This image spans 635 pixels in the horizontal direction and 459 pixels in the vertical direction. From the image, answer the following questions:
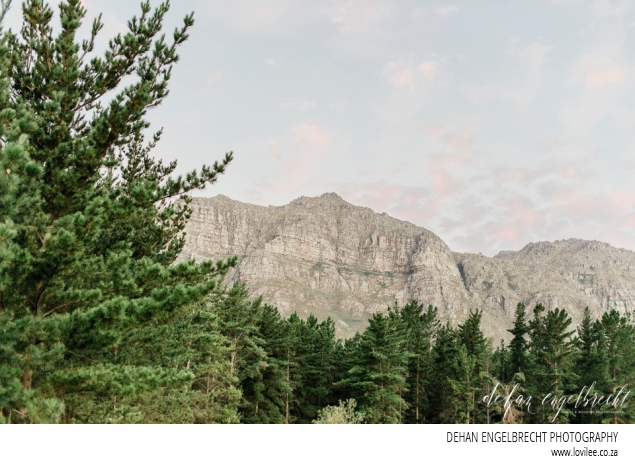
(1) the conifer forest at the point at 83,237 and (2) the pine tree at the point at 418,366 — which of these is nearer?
(1) the conifer forest at the point at 83,237

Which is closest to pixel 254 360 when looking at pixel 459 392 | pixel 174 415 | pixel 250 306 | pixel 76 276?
pixel 250 306

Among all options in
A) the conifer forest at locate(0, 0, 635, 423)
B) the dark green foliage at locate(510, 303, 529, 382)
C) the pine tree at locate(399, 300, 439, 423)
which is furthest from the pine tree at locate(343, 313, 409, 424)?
the conifer forest at locate(0, 0, 635, 423)

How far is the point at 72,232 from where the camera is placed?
22.2 feet

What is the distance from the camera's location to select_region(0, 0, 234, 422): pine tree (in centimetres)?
665

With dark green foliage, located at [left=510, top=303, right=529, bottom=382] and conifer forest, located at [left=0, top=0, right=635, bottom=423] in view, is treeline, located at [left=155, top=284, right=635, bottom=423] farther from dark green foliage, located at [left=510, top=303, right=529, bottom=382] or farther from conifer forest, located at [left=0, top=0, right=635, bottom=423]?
conifer forest, located at [left=0, top=0, right=635, bottom=423]

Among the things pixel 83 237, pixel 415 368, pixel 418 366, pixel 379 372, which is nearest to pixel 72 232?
pixel 83 237

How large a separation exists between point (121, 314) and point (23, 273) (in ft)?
5.88

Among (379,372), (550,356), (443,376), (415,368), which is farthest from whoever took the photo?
(415,368)

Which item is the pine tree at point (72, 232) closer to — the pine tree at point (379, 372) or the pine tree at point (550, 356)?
the pine tree at point (379, 372)

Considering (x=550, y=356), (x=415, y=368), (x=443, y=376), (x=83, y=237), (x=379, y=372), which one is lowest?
(x=443, y=376)

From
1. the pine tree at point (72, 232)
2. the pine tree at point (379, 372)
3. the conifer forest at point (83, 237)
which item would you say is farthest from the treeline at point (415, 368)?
the pine tree at point (72, 232)

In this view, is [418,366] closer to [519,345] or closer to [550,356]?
[519,345]

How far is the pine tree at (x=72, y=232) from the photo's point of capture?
6648mm
